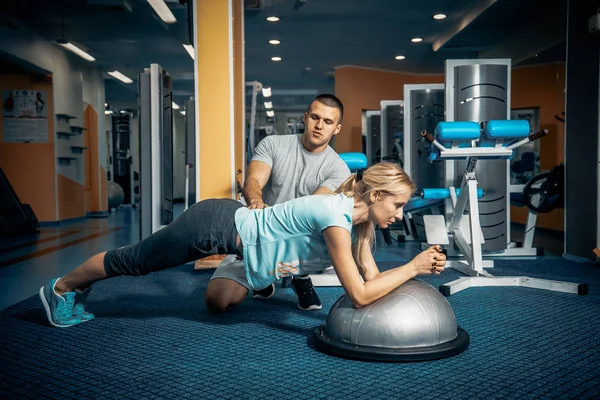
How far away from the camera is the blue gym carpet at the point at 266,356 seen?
1.53 m

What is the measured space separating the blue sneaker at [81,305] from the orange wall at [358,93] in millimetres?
7927

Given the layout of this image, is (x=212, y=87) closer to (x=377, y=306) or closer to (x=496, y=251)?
(x=377, y=306)

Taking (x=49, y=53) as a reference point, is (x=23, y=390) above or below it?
below

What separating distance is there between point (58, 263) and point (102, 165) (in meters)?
6.18

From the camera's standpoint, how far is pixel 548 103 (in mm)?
6988

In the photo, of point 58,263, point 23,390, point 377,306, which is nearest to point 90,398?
point 23,390

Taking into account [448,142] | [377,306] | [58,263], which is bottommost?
[58,263]

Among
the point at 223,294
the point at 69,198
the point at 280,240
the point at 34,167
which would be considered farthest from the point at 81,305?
the point at 69,198

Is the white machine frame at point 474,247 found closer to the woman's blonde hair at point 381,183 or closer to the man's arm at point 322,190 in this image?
the man's arm at point 322,190

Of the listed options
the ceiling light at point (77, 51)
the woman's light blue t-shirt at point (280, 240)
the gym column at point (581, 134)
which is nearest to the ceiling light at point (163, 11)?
the ceiling light at point (77, 51)

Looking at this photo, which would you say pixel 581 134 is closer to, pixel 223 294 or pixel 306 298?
pixel 306 298

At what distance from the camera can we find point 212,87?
375 centimetres

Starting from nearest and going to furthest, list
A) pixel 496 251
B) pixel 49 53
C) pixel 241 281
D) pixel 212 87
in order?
pixel 241 281, pixel 212 87, pixel 496 251, pixel 49 53

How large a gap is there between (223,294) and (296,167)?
30.7 inches
